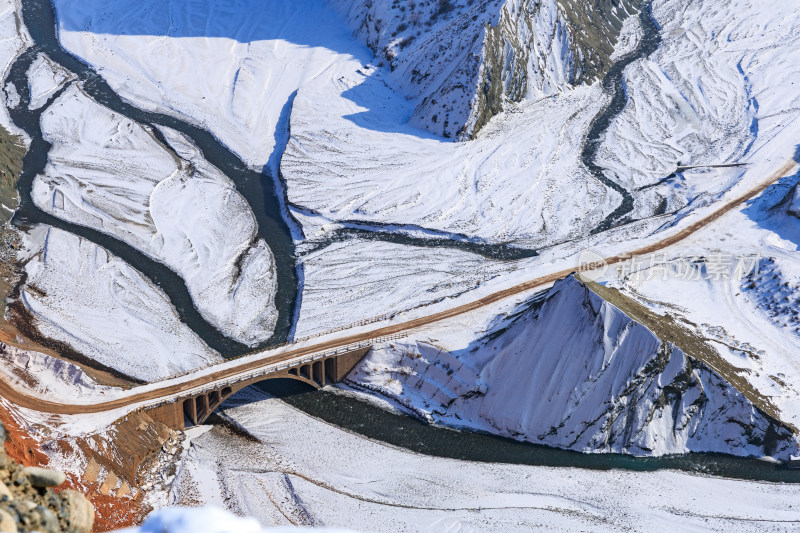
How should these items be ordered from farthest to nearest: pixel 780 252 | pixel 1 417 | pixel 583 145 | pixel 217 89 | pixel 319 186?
pixel 217 89 < pixel 583 145 < pixel 319 186 < pixel 780 252 < pixel 1 417

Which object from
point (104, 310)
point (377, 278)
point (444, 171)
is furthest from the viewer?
point (444, 171)

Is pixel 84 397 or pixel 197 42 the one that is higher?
pixel 197 42

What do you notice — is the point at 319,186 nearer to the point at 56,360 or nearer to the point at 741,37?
the point at 56,360

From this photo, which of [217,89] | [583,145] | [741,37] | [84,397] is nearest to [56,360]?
[84,397]

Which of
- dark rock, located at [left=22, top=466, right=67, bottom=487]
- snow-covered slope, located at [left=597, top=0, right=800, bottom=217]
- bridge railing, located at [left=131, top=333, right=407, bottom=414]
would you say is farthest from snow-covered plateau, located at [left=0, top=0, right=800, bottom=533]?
dark rock, located at [left=22, top=466, right=67, bottom=487]

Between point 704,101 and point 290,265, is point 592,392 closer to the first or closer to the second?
point 290,265

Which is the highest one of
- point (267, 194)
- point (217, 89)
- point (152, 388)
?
point (217, 89)

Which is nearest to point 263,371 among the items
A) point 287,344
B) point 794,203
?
point 287,344
